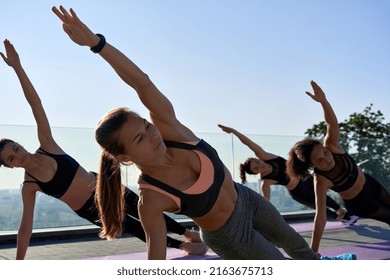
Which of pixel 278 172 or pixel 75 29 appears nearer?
pixel 75 29

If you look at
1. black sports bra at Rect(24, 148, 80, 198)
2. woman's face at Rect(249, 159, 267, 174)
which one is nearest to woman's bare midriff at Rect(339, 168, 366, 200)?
black sports bra at Rect(24, 148, 80, 198)

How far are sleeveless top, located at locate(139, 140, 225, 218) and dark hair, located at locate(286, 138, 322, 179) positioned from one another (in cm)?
207

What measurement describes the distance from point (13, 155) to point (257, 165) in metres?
3.96

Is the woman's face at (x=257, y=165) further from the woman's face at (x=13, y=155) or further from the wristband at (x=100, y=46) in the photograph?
the wristband at (x=100, y=46)

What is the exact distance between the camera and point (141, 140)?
2168 millimetres

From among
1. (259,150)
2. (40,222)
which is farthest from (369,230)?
(40,222)

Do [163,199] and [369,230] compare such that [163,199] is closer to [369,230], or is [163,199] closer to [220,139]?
[369,230]

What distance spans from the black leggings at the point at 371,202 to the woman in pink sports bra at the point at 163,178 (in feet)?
6.94

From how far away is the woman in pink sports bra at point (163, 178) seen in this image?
2.16 m

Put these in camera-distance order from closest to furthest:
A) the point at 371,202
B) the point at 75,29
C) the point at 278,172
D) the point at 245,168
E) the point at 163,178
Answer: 1. the point at 75,29
2. the point at 163,178
3. the point at 371,202
4. the point at 278,172
5. the point at 245,168

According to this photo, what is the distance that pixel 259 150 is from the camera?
6969mm

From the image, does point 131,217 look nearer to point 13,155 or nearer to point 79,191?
point 79,191

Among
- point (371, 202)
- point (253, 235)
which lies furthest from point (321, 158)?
point (253, 235)
